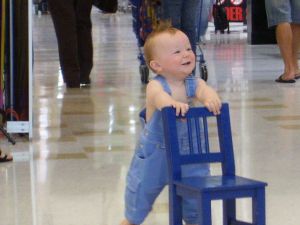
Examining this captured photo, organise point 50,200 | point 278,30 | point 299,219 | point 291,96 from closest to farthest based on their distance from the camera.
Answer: point 299,219, point 50,200, point 291,96, point 278,30

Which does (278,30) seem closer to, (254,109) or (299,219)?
(254,109)

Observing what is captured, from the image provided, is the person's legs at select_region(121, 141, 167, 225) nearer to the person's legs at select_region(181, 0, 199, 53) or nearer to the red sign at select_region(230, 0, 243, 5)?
the person's legs at select_region(181, 0, 199, 53)

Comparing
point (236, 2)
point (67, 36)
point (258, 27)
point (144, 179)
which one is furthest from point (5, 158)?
point (236, 2)

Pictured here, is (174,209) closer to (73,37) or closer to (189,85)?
(189,85)

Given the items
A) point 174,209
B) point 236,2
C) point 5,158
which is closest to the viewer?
point 174,209

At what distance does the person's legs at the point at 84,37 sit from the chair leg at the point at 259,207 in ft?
17.5

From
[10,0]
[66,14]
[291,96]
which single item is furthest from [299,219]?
[66,14]

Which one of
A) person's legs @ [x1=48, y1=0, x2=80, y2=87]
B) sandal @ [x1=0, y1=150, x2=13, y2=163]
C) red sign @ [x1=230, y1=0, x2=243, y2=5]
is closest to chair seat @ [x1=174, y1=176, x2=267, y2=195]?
sandal @ [x1=0, y1=150, x2=13, y2=163]

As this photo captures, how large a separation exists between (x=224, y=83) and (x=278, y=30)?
0.68 metres

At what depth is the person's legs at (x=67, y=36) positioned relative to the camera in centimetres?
764

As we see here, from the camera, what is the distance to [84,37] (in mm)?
8141

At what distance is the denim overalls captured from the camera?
310cm

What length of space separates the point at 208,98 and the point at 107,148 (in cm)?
216

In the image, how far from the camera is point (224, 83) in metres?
8.27
